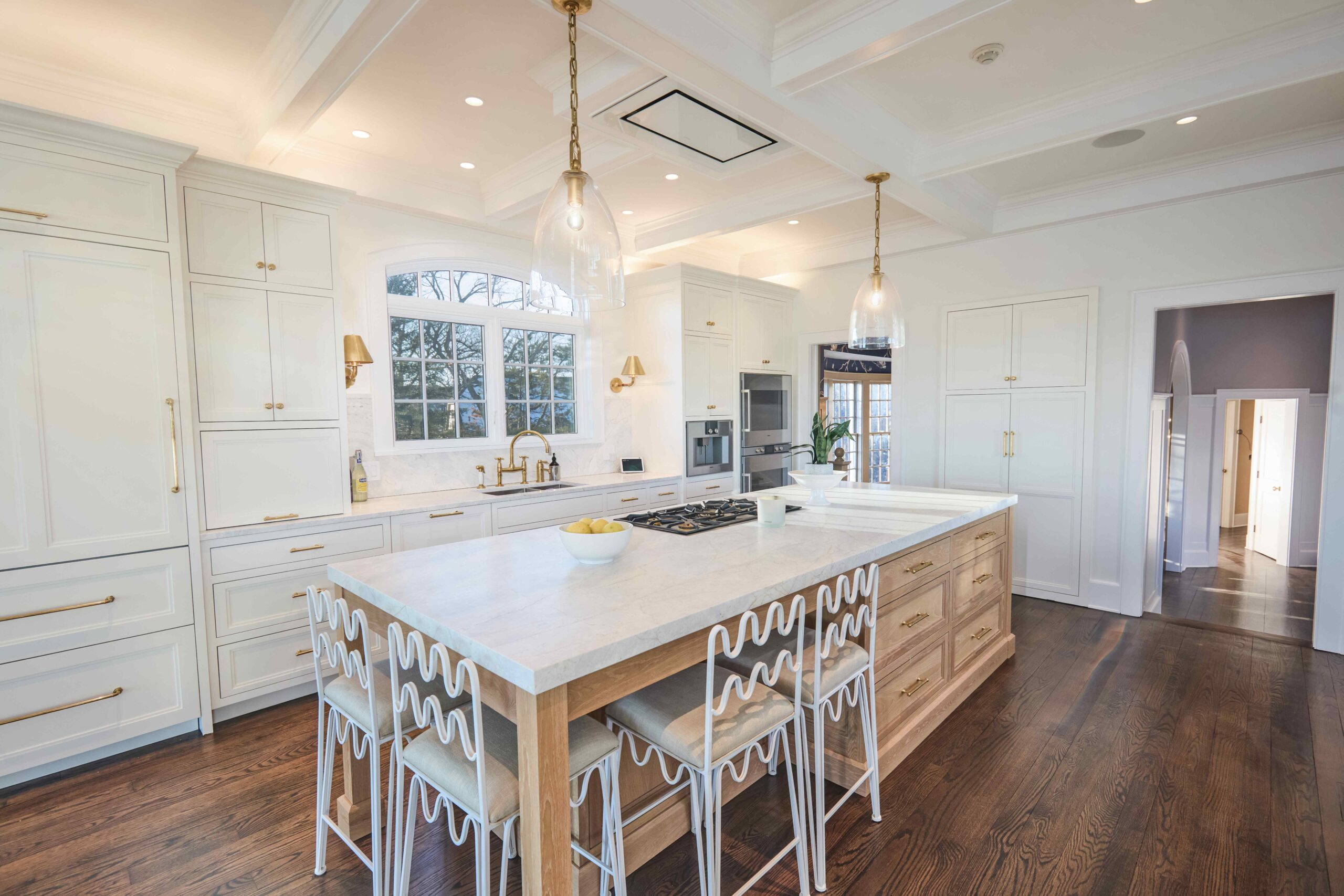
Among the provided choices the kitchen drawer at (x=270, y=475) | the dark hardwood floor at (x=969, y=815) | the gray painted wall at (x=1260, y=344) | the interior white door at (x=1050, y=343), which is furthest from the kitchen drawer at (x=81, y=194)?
the gray painted wall at (x=1260, y=344)

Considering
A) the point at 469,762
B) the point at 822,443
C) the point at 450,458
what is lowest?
the point at 469,762

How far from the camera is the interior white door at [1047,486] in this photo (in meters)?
4.18

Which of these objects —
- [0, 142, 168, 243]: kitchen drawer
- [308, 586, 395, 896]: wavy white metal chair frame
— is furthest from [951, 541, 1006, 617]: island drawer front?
[0, 142, 168, 243]: kitchen drawer

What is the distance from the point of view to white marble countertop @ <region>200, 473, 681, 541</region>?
273 centimetres

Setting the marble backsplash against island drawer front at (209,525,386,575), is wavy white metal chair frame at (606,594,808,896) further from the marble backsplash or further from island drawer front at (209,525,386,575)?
the marble backsplash

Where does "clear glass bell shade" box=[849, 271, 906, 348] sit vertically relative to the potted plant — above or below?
above

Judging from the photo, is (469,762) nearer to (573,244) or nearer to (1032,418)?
(573,244)

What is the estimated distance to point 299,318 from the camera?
2.90m

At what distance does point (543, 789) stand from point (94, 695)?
2316 mm

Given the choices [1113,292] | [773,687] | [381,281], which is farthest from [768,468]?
[773,687]

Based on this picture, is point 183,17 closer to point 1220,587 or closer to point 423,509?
point 423,509

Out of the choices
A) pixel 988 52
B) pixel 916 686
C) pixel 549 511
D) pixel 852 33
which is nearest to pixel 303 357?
pixel 549 511

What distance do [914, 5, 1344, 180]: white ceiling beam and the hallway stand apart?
307 cm

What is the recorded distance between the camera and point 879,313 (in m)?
2.87
